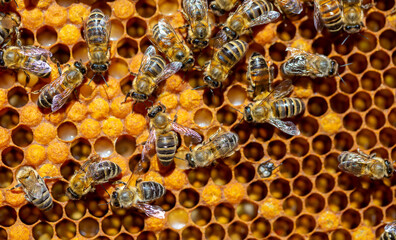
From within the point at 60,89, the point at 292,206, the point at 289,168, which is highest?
the point at 60,89

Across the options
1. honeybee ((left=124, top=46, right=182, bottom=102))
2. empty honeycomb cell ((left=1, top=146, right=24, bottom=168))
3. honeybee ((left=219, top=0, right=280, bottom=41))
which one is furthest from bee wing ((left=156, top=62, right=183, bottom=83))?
empty honeycomb cell ((left=1, top=146, right=24, bottom=168))

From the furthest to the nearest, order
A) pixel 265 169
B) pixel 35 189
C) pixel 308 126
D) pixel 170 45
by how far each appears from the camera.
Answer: pixel 308 126 → pixel 265 169 → pixel 170 45 → pixel 35 189

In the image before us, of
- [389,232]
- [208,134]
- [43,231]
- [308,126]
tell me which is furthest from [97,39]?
[389,232]

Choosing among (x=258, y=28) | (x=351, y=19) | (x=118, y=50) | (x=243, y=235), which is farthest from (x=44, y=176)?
(x=351, y=19)

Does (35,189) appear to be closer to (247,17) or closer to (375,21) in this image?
(247,17)

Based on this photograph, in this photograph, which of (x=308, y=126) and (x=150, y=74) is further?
(x=308, y=126)

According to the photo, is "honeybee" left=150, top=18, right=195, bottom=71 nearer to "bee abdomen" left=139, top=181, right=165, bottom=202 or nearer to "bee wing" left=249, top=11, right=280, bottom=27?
"bee wing" left=249, top=11, right=280, bottom=27
